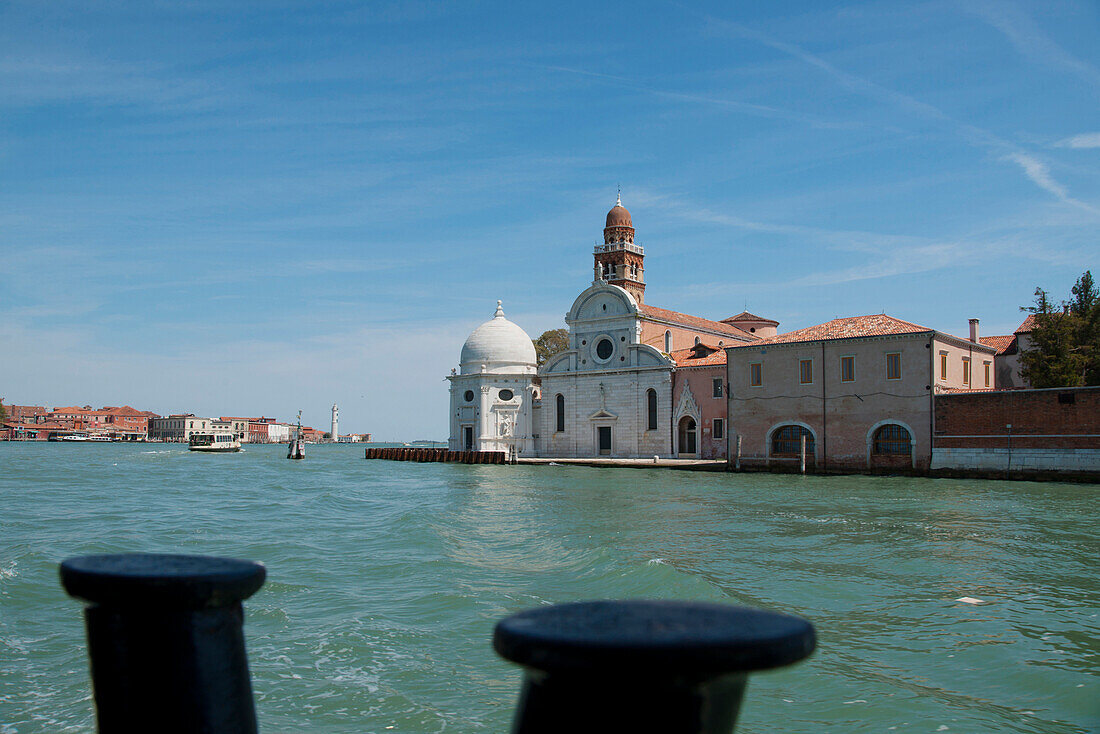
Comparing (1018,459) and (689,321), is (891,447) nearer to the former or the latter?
(1018,459)

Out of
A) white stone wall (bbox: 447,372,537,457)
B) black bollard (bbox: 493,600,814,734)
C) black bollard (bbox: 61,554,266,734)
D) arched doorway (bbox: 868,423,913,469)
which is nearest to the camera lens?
black bollard (bbox: 493,600,814,734)

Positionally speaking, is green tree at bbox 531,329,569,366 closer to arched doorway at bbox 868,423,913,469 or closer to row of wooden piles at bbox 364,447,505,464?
row of wooden piles at bbox 364,447,505,464

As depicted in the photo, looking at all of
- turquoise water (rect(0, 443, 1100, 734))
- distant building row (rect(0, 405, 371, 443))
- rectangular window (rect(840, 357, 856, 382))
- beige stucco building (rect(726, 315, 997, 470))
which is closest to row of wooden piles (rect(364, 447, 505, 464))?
Answer: beige stucco building (rect(726, 315, 997, 470))

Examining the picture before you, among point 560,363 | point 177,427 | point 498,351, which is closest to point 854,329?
point 560,363

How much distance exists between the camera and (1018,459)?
25531mm

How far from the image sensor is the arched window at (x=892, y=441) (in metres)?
28.6

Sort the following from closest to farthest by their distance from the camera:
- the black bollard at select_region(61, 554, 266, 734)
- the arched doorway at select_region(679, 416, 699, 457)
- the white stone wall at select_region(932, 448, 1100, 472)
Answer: the black bollard at select_region(61, 554, 266, 734)
the white stone wall at select_region(932, 448, 1100, 472)
the arched doorway at select_region(679, 416, 699, 457)

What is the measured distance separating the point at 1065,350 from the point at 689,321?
1883 cm

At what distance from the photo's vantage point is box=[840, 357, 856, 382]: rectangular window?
29953mm

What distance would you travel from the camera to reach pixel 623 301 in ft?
136

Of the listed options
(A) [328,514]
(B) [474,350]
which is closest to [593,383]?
(B) [474,350]

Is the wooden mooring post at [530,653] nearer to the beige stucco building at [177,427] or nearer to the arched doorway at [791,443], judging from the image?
the arched doorway at [791,443]

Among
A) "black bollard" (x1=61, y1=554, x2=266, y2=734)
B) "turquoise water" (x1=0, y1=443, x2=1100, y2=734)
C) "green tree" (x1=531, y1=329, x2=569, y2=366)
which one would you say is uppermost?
"green tree" (x1=531, y1=329, x2=569, y2=366)

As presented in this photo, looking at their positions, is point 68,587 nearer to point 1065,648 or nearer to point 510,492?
point 1065,648
